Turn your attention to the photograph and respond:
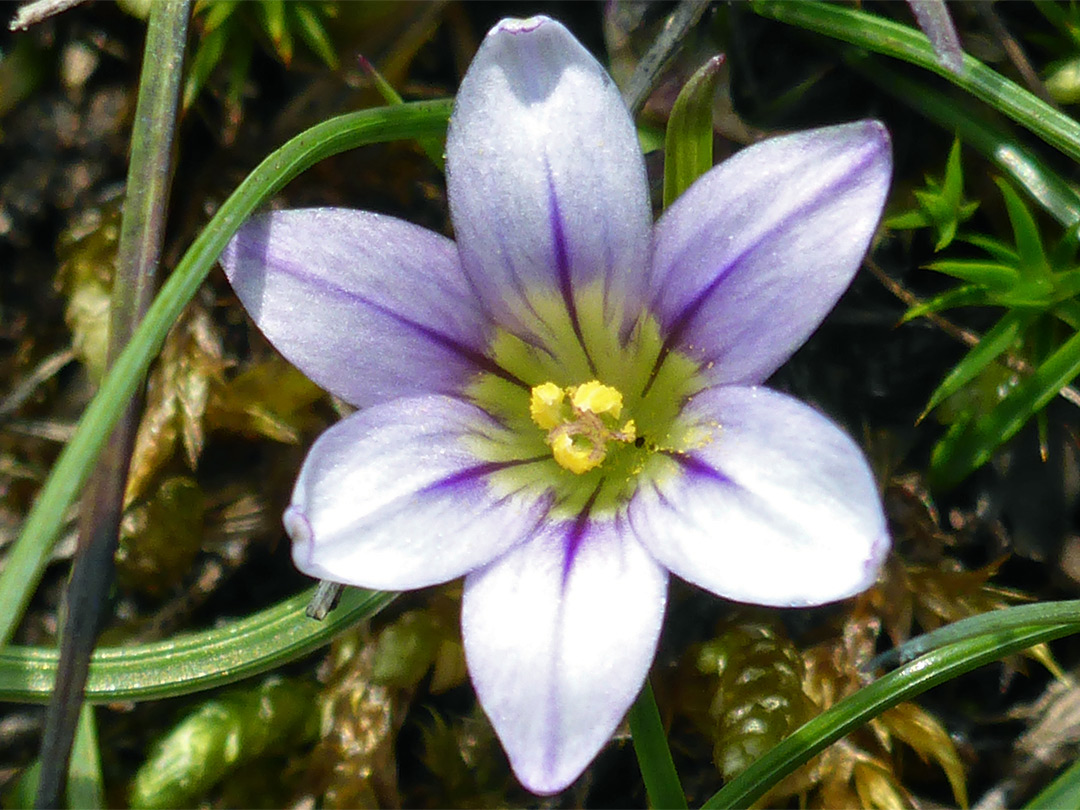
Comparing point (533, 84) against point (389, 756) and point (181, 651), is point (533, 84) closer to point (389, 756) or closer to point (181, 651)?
point (181, 651)

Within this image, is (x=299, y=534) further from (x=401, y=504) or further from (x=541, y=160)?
(x=541, y=160)

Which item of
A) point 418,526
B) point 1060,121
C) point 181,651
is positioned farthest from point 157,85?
point 1060,121

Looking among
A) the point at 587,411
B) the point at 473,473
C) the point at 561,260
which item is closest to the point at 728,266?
the point at 561,260

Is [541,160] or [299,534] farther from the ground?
[541,160]

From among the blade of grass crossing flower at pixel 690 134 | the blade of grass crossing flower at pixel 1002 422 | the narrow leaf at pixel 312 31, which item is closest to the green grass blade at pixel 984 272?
the blade of grass crossing flower at pixel 1002 422

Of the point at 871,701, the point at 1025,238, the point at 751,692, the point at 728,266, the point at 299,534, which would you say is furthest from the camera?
the point at 751,692
